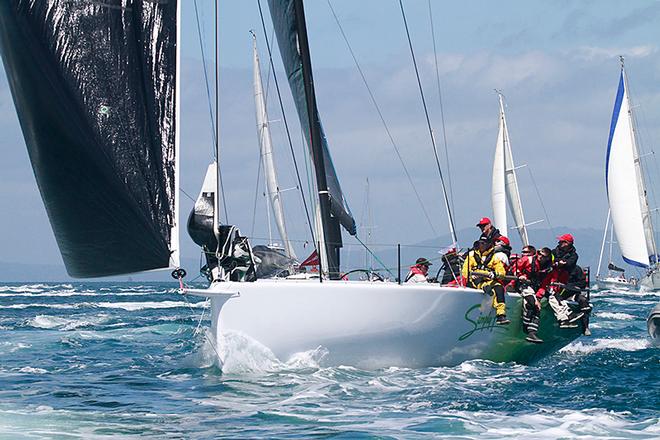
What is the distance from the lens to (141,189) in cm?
1212

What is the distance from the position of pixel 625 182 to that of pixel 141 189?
4107 cm

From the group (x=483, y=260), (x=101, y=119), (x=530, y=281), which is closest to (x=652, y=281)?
(x=530, y=281)

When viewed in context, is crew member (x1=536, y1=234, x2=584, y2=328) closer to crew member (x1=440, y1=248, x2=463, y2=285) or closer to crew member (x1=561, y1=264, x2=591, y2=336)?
crew member (x1=561, y1=264, x2=591, y2=336)

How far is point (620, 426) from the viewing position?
1017 centimetres

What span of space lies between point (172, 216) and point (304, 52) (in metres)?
4.31

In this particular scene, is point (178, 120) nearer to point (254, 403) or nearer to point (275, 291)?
point (275, 291)

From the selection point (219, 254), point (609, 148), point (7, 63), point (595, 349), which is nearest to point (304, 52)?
point (219, 254)

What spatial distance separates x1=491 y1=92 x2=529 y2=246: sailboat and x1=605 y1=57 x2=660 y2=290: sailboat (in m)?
4.34

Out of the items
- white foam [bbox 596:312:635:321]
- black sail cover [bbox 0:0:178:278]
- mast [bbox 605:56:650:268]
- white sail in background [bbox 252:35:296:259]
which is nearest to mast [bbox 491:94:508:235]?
mast [bbox 605:56:650:268]

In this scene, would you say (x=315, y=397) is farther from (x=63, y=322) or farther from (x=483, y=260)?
(x=63, y=322)

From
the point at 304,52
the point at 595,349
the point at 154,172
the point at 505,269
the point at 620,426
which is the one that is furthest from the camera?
the point at 595,349

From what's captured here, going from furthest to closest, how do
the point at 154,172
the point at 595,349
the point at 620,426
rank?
the point at 595,349, the point at 154,172, the point at 620,426

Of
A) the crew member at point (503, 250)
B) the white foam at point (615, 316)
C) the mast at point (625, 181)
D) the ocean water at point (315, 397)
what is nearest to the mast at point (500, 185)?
the mast at point (625, 181)

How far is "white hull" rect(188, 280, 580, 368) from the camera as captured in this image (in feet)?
42.1
